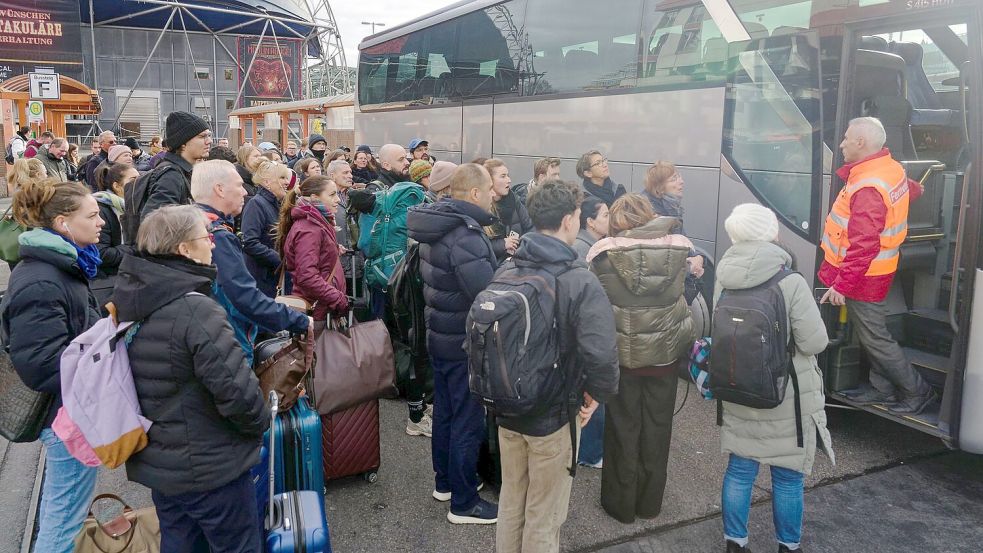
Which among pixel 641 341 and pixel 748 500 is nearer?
pixel 748 500

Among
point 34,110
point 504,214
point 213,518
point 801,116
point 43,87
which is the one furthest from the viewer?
point 34,110

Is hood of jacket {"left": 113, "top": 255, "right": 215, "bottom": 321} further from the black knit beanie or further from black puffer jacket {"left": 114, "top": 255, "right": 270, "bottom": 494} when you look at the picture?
the black knit beanie

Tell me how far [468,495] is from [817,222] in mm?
3144

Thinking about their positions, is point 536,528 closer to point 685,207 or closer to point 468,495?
point 468,495

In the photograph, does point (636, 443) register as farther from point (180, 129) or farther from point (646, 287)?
point (180, 129)

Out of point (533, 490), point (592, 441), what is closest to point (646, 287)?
point (533, 490)

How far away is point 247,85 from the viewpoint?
47.7m

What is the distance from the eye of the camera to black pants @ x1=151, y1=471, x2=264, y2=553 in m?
2.64

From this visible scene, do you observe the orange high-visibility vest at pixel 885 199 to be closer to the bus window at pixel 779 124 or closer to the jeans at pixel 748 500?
the bus window at pixel 779 124

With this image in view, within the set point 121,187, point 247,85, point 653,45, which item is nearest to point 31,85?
point 121,187

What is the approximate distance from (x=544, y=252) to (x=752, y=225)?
44.0 inches

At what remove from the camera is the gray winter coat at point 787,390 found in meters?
3.40

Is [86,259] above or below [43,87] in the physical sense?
below

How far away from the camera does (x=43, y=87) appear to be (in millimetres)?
19641
